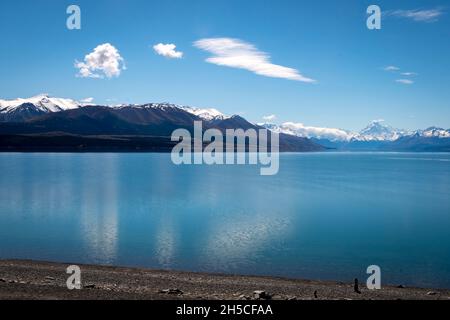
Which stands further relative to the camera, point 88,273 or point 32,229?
point 32,229

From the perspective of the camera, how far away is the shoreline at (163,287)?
21156mm

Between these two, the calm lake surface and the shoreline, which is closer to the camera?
the shoreline

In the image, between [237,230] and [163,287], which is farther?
[237,230]

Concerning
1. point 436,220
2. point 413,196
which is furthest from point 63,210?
point 413,196

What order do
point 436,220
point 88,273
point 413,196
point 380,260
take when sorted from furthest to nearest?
point 413,196 < point 436,220 < point 380,260 < point 88,273

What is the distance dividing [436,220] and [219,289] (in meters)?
43.2

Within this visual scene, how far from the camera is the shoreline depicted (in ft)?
69.4

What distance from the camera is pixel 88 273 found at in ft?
94.1

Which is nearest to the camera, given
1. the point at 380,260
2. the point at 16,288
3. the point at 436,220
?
the point at 16,288

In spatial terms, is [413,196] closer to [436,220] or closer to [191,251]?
[436,220]

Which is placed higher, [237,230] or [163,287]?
[163,287]

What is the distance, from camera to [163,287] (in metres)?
25.2

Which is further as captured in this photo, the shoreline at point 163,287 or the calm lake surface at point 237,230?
the calm lake surface at point 237,230
